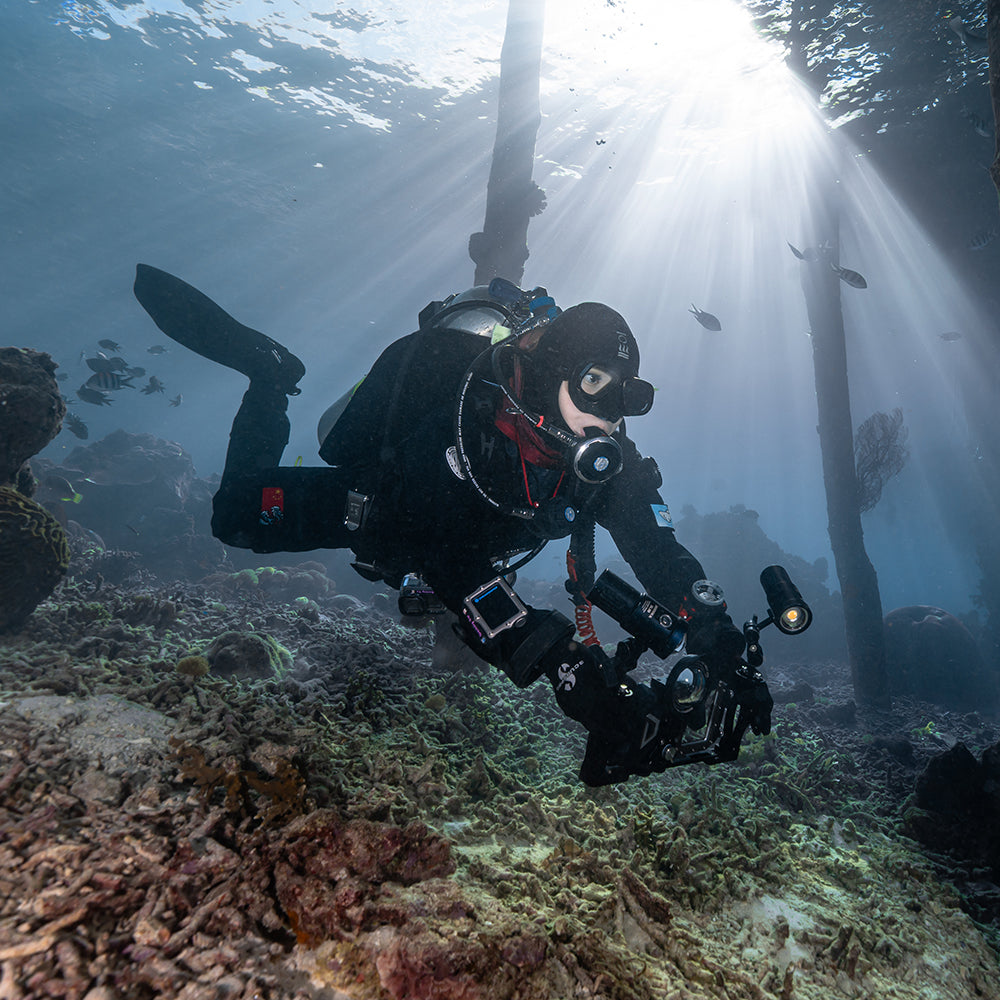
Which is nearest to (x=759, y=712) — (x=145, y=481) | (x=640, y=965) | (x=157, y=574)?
(x=640, y=965)

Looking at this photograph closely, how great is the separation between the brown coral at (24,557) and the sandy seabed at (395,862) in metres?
0.26

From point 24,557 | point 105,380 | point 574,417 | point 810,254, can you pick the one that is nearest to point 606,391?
point 574,417

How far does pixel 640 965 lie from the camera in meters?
1.66

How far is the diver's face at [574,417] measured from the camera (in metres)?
2.88

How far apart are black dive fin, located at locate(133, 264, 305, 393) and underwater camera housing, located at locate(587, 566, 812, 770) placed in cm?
378

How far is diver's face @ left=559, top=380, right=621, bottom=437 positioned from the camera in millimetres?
2879

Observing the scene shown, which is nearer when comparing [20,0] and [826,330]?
[826,330]

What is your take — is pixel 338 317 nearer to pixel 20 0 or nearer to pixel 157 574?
pixel 20 0

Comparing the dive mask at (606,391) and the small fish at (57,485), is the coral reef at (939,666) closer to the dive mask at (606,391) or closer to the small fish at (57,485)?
the dive mask at (606,391)

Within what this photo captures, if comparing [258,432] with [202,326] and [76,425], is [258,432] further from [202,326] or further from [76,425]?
[76,425]

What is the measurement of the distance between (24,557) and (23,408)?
5.97ft

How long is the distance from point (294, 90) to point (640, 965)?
24.3m

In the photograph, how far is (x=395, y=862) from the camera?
6.35 ft

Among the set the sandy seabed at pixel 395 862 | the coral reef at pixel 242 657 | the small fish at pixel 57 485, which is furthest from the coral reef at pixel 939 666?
the small fish at pixel 57 485
